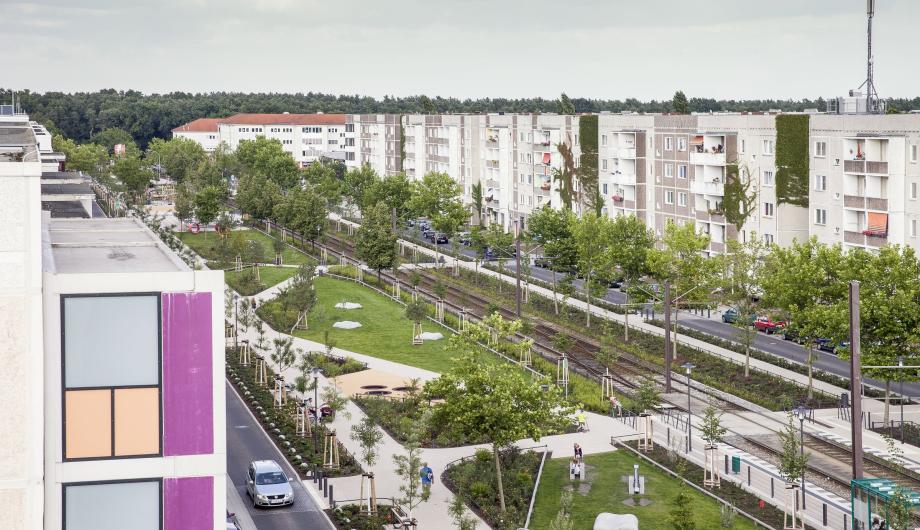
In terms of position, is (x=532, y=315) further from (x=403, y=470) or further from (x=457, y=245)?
(x=403, y=470)

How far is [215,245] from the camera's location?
119 metres

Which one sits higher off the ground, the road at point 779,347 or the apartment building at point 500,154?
the apartment building at point 500,154

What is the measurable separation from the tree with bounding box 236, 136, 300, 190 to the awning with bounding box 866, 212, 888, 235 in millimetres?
90893

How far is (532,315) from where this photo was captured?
86375 mm

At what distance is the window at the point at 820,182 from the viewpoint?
280ft

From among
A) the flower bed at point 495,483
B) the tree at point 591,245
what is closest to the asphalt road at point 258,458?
the flower bed at point 495,483

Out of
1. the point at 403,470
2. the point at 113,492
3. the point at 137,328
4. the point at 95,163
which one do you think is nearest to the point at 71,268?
the point at 137,328

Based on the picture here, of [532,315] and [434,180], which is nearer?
[532,315]

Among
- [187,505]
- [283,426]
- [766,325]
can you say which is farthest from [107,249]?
[766,325]

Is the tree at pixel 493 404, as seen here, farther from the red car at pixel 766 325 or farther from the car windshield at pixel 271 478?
the red car at pixel 766 325

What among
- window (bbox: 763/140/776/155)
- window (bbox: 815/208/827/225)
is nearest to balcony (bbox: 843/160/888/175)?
window (bbox: 815/208/827/225)

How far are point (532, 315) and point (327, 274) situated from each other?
940 inches

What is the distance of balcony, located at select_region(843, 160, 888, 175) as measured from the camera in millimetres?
79312

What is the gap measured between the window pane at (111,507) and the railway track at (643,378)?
29521mm
